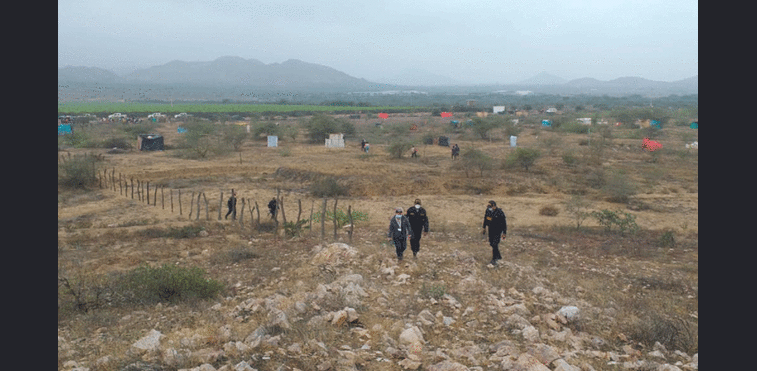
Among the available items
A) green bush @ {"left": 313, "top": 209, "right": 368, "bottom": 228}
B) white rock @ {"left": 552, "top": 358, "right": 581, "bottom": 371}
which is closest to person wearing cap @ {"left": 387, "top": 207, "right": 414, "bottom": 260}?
white rock @ {"left": 552, "top": 358, "right": 581, "bottom": 371}

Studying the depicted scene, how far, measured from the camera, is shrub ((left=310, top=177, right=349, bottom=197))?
59.4 feet

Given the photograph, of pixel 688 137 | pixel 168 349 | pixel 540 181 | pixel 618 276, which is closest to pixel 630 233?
pixel 618 276

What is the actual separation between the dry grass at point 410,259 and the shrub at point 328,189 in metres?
0.47

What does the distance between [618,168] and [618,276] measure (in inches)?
697

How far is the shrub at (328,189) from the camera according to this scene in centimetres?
1809

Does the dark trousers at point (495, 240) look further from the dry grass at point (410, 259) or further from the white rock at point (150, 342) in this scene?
the white rock at point (150, 342)

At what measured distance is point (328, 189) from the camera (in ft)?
59.7

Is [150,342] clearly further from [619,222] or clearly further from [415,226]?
[619,222]

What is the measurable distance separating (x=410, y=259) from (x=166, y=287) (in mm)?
4139

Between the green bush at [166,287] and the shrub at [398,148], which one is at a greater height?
the shrub at [398,148]

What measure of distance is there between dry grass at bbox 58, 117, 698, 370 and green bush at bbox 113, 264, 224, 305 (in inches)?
12.0

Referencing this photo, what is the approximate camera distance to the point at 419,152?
31203 mm

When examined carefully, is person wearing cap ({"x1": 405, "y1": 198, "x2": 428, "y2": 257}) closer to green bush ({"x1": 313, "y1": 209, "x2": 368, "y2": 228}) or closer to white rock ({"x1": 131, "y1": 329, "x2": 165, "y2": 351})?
green bush ({"x1": 313, "y1": 209, "x2": 368, "y2": 228})

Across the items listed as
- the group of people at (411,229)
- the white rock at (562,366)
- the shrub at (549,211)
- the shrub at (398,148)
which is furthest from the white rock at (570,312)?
the shrub at (398,148)
